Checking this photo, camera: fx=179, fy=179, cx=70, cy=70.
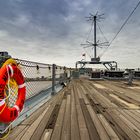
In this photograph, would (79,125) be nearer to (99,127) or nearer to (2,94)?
(99,127)

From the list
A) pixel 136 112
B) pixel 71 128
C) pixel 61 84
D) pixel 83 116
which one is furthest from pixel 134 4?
pixel 71 128

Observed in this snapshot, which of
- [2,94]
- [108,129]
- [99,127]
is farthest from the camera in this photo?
[99,127]

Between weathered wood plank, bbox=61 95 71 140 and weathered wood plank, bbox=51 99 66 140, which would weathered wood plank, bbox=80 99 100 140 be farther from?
weathered wood plank, bbox=51 99 66 140

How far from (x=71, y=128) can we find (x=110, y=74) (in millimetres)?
22763

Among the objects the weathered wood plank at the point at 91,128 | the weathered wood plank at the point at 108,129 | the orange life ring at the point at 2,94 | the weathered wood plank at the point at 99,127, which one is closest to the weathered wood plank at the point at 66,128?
the weathered wood plank at the point at 91,128

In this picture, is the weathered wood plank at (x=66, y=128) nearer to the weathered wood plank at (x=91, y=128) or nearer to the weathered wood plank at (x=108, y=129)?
the weathered wood plank at (x=91, y=128)

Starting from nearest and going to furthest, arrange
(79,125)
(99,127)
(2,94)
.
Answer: (2,94) < (99,127) < (79,125)

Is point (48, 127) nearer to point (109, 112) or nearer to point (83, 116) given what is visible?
point (83, 116)

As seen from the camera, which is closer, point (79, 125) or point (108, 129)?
point (108, 129)

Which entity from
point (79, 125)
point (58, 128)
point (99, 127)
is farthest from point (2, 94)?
point (99, 127)

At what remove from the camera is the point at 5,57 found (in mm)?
2730

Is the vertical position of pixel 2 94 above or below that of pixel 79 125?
above

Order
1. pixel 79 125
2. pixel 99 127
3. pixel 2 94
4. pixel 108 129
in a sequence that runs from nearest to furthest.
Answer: pixel 2 94, pixel 108 129, pixel 99 127, pixel 79 125

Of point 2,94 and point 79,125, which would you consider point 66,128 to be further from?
point 2,94
